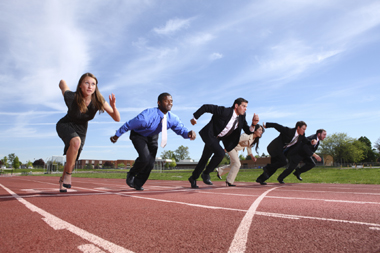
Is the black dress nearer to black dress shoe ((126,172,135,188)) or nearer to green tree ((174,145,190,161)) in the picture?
black dress shoe ((126,172,135,188))

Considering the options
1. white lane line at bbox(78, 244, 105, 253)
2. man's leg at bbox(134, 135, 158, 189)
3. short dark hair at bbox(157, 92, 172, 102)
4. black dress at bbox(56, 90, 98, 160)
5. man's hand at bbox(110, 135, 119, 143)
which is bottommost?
white lane line at bbox(78, 244, 105, 253)

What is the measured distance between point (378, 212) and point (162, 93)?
4.67 meters

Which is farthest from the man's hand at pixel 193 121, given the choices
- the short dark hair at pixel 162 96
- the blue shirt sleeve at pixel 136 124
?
the blue shirt sleeve at pixel 136 124

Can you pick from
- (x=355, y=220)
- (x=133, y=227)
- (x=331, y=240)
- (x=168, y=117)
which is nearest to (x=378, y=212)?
(x=355, y=220)

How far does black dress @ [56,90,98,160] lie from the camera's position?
16.2 feet

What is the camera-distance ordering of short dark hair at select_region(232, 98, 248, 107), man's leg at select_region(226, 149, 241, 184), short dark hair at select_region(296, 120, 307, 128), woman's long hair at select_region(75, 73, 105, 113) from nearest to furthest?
woman's long hair at select_region(75, 73, 105, 113)
short dark hair at select_region(232, 98, 248, 107)
man's leg at select_region(226, 149, 241, 184)
short dark hair at select_region(296, 120, 307, 128)

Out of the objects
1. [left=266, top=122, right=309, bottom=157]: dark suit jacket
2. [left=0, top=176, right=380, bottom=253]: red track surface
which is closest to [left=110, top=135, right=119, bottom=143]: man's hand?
[left=0, top=176, right=380, bottom=253]: red track surface

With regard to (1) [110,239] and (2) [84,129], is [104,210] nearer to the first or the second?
(1) [110,239]

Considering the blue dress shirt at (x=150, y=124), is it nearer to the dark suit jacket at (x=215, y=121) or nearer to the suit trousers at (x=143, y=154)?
the suit trousers at (x=143, y=154)

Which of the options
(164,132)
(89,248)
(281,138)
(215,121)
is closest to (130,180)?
(164,132)

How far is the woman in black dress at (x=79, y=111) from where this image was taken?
4.92 meters

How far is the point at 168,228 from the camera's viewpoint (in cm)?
241

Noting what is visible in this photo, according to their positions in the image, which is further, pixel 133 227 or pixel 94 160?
pixel 94 160

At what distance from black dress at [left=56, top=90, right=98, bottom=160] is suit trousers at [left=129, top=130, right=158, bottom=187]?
125 cm
